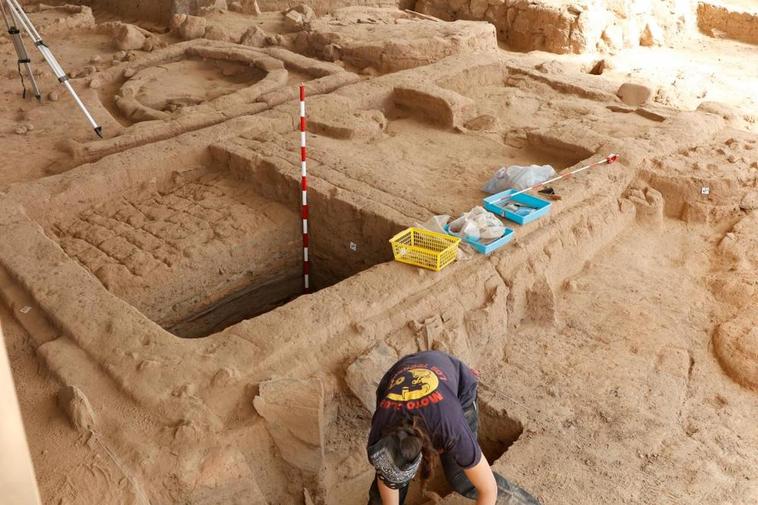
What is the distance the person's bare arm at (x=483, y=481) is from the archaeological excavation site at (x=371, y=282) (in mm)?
11

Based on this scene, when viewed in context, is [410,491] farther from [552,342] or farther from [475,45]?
[475,45]

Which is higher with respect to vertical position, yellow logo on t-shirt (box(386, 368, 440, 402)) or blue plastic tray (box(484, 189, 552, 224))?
yellow logo on t-shirt (box(386, 368, 440, 402))

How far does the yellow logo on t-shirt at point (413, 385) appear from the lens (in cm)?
260

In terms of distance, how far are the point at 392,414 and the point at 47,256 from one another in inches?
96.0

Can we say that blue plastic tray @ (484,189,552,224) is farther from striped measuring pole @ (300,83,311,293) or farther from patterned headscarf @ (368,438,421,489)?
patterned headscarf @ (368,438,421,489)

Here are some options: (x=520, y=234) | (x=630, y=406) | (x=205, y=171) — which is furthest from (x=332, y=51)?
(x=630, y=406)

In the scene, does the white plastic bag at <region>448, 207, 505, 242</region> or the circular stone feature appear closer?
the white plastic bag at <region>448, 207, 505, 242</region>

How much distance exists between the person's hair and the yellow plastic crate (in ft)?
4.55

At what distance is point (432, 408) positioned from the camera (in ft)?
8.41

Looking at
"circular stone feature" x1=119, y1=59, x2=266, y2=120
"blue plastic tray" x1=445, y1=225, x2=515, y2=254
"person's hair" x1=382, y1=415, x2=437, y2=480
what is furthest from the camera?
"circular stone feature" x1=119, y1=59, x2=266, y2=120

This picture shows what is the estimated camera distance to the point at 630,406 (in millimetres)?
3543

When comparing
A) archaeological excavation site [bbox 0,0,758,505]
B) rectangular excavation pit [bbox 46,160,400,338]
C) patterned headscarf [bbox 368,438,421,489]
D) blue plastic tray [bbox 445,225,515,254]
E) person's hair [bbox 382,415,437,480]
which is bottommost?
rectangular excavation pit [bbox 46,160,400,338]

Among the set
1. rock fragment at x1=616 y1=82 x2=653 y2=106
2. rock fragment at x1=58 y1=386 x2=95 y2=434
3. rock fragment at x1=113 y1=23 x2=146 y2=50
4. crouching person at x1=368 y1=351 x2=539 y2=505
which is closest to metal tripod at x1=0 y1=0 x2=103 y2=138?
rock fragment at x1=113 y1=23 x2=146 y2=50

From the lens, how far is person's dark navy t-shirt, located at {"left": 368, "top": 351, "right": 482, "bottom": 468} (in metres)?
2.56
